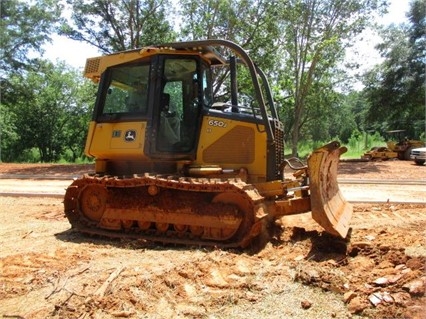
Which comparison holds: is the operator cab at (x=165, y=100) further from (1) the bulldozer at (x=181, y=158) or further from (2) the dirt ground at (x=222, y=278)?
(2) the dirt ground at (x=222, y=278)

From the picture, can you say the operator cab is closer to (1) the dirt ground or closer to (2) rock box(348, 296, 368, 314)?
(1) the dirt ground

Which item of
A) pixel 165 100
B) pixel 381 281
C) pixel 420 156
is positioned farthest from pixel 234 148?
pixel 420 156

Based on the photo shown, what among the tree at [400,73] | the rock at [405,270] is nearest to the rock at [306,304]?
the rock at [405,270]

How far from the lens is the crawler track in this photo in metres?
5.61

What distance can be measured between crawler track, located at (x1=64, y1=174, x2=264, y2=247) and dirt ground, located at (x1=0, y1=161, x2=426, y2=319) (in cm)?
28

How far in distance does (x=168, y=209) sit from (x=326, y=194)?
2162mm

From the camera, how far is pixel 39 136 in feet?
130

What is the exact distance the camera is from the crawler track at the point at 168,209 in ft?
18.4

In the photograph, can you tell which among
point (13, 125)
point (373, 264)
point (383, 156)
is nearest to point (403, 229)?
point (373, 264)

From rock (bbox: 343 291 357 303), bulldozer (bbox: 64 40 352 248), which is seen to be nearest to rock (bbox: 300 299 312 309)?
rock (bbox: 343 291 357 303)

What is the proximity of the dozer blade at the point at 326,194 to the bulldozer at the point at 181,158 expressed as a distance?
0.08 ft

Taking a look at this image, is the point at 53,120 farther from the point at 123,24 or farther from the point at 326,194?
the point at 326,194

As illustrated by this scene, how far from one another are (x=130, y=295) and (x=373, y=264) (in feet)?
8.16

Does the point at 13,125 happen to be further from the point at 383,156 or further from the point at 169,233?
the point at 169,233
